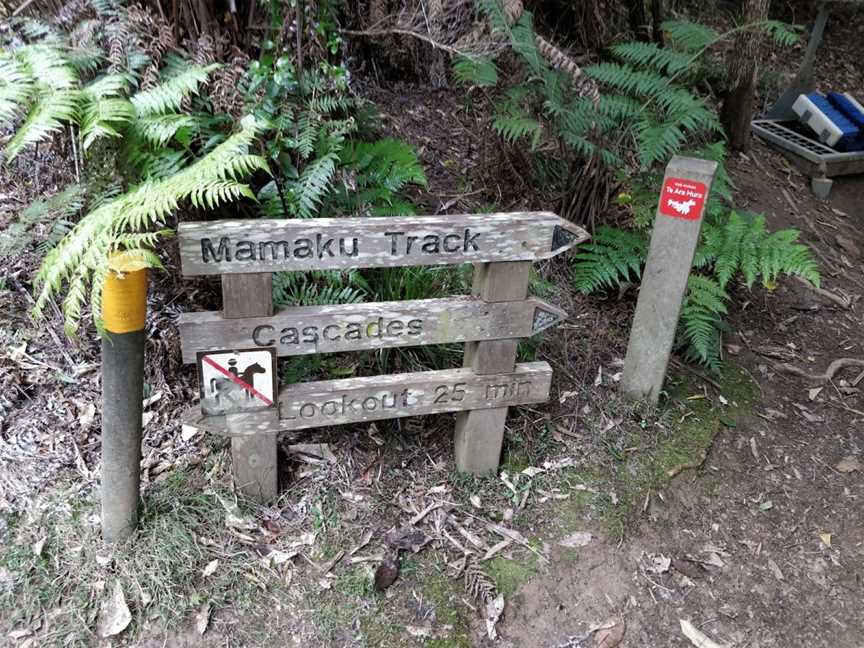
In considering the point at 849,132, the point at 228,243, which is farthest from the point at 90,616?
the point at 849,132

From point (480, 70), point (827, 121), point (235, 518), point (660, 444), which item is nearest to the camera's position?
point (235, 518)

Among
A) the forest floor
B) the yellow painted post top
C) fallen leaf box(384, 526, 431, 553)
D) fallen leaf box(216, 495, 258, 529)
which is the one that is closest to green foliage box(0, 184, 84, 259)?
the forest floor

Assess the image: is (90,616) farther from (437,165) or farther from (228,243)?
(437,165)

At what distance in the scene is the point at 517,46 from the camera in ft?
12.2

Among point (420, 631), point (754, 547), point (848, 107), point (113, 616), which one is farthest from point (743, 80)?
point (113, 616)

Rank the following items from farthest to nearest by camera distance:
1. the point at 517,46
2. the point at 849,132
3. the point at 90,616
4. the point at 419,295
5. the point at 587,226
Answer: the point at 849,132
the point at 587,226
the point at 517,46
the point at 419,295
the point at 90,616

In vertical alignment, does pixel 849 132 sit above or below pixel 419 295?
above

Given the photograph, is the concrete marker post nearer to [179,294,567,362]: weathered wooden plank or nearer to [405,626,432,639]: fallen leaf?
[179,294,567,362]: weathered wooden plank

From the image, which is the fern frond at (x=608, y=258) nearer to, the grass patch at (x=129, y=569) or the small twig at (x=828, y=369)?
the small twig at (x=828, y=369)

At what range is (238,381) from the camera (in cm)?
267

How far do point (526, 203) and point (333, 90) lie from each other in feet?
4.69

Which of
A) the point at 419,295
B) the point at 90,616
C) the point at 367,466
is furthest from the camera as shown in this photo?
the point at 419,295

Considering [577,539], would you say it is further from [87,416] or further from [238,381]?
[87,416]

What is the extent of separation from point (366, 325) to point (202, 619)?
3.98 feet
